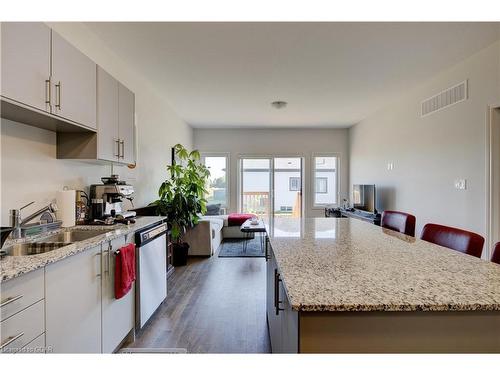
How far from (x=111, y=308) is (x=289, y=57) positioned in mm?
2931

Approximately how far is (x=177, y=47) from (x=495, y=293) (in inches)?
119

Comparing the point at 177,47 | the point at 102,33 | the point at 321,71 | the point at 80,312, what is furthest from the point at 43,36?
the point at 321,71

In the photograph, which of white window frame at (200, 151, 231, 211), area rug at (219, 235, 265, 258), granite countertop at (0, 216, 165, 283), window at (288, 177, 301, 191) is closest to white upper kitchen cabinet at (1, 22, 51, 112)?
granite countertop at (0, 216, 165, 283)

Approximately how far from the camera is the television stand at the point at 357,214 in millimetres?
4550

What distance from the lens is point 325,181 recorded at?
22.9 feet

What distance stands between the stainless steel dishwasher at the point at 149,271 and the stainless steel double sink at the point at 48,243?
34 cm

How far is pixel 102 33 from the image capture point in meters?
2.46

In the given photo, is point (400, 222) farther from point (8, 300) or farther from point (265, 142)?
point (265, 142)

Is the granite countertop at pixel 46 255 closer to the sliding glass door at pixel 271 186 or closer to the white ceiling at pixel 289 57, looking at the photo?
the white ceiling at pixel 289 57

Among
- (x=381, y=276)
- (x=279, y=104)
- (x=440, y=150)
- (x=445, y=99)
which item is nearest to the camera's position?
(x=381, y=276)

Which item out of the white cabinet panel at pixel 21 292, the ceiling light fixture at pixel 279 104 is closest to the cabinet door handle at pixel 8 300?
the white cabinet panel at pixel 21 292

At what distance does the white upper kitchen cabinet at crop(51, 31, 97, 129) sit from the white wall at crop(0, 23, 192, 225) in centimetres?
31

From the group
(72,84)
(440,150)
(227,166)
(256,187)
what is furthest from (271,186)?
(72,84)
